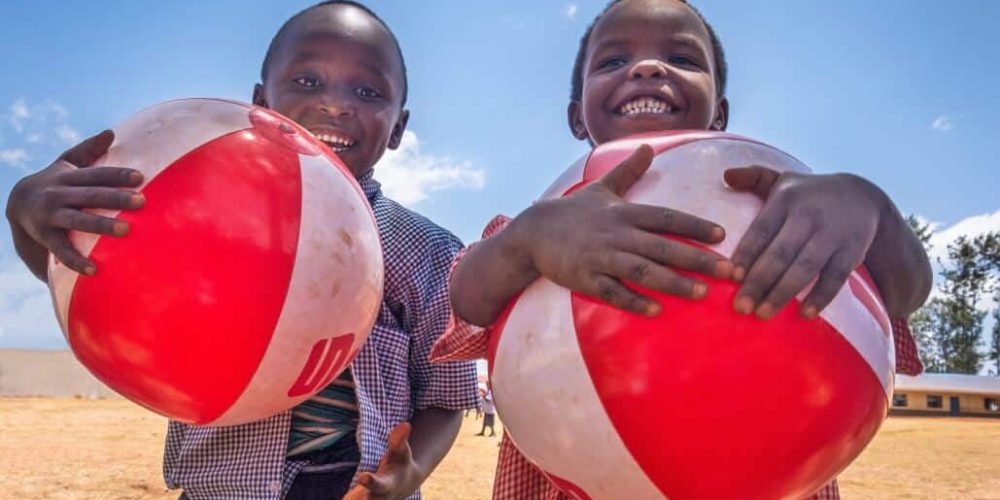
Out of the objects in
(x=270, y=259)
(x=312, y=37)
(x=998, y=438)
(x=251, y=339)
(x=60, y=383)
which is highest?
(x=312, y=37)

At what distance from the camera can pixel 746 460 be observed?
1314 millimetres

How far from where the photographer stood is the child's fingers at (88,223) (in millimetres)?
1612

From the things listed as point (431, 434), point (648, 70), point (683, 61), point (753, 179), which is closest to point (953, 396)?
point (683, 61)

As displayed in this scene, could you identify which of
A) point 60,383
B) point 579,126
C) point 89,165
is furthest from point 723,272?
point 60,383

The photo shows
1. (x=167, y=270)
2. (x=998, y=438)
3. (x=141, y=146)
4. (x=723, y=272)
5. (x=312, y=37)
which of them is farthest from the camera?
(x=998, y=438)

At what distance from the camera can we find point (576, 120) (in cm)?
313

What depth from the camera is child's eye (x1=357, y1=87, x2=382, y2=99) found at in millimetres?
2721

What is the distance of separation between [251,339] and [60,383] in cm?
4703

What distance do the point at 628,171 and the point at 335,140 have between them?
1460 mm

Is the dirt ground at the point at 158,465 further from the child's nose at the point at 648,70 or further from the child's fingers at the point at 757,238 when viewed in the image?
the child's fingers at the point at 757,238

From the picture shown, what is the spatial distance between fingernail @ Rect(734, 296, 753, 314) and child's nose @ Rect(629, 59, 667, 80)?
1.29m

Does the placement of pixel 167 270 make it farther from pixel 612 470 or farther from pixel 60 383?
pixel 60 383

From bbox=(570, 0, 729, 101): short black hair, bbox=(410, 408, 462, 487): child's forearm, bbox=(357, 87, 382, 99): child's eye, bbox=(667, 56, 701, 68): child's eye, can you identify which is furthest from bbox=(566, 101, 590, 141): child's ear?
bbox=(410, 408, 462, 487): child's forearm

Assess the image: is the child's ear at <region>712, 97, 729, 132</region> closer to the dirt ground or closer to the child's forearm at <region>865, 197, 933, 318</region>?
the child's forearm at <region>865, 197, 933, 318</region>
